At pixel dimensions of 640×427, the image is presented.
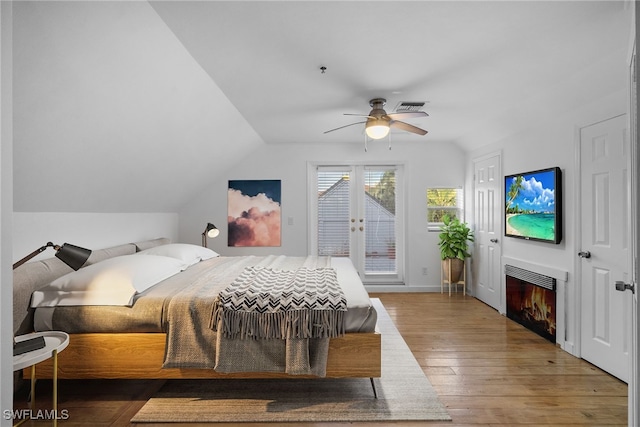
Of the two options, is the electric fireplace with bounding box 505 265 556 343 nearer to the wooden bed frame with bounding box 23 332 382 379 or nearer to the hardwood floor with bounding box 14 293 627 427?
the hardwood floor with bounding box 14 293 627 427

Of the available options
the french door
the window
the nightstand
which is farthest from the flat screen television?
the nightstand

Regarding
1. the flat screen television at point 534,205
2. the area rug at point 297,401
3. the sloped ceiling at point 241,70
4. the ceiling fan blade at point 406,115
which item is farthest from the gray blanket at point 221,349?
the flat screen television at point 534,205

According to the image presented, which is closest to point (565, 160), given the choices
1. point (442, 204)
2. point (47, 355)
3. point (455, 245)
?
point (455, 245)

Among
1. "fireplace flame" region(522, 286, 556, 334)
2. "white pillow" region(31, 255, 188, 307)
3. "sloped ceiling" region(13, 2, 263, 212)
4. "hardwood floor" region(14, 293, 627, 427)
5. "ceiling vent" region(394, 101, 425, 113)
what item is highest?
"ceiling vent" region(394, 101, 425, 113)

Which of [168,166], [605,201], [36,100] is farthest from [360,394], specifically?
[168,166]

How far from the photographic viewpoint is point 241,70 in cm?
278

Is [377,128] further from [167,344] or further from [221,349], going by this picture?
[167,344]

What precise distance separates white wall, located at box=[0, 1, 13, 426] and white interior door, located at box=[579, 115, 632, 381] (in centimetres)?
345

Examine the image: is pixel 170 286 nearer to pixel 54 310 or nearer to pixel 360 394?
pixel 54 310

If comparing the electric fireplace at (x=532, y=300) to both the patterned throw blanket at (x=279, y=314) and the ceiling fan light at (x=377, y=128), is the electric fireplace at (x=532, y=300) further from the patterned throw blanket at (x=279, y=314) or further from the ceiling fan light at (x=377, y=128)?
the patterned throw blanket at (x=279, y=314)

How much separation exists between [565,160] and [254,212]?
3.96 metres

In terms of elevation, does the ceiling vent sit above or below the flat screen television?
above

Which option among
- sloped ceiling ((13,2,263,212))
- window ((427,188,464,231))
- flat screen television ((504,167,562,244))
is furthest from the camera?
window ((427,188,464,231))

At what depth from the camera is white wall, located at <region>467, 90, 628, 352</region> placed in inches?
117
